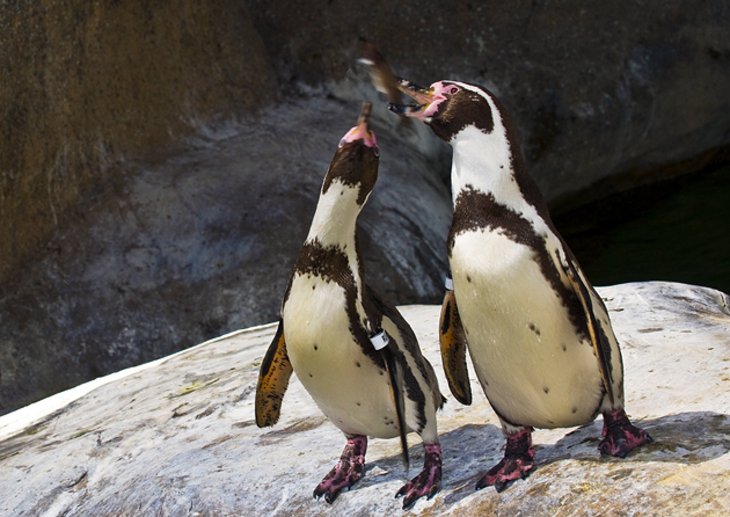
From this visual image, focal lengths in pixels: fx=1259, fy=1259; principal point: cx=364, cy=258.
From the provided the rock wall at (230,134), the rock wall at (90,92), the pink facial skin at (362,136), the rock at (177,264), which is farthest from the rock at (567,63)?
the pink facial skin at (362,136)

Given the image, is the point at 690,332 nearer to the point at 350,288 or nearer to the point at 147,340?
the point at 350,288

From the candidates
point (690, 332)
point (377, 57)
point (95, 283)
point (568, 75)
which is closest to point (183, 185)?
point (95, 283)

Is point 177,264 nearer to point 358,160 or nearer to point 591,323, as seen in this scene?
point 358,160

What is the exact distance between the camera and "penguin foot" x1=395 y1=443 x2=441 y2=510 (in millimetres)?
2846

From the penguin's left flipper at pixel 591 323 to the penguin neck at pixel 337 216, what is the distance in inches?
20.6

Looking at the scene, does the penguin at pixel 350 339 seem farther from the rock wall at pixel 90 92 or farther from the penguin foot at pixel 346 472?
the rock wall at pixel 90 92

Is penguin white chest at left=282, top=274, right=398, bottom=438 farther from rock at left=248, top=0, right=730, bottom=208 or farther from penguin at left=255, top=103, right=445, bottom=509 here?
rock at left=248, top=0, right=730, bottom=208

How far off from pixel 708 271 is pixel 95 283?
3.29 metres

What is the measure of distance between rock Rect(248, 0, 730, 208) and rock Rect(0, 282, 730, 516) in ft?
10.5

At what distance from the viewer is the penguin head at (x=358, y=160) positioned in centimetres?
292

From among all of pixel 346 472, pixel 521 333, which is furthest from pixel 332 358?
pixel 521 333

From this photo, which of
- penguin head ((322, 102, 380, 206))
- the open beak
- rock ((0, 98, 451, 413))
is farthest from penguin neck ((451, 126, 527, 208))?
rock ((0, 98, 451, 413))

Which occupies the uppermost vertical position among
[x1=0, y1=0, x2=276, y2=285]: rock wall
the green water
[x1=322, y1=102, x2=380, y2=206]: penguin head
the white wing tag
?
[x1=0, y1=0, x2=276, y2=285]: rock wall

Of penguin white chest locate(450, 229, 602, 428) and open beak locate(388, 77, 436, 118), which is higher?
open beak locate(388, 77, 436, 118)
